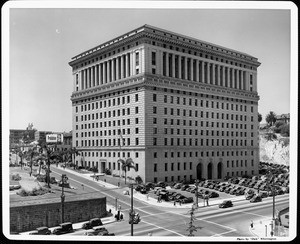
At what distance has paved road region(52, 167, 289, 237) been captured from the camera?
115ft

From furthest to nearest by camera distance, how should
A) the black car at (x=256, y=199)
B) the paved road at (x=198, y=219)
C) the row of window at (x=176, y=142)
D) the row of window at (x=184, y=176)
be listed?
the row of window at (x=176, y=142) < the row of window at (x=184, y=176) < the black car at (x=256, y=199) < the paved road at (x=198, y=219)

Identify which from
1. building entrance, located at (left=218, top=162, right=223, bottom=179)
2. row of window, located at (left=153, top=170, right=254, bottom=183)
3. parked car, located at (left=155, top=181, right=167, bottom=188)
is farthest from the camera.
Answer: building entrance, located at (left=218, top=162, right=223, bottom=179)

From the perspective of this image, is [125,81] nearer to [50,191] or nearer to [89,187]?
[89,187]

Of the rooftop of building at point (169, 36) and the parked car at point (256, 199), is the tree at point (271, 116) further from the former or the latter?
the parked car at point (256, 199)

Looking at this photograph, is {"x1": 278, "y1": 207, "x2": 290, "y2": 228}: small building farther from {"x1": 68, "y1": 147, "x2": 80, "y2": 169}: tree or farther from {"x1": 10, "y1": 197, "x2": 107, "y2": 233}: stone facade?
{"x1": 68, "y1": 147, "x2": 80, "y2": 169}: tree

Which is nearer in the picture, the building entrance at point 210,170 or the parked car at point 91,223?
the parked car at point 91,223

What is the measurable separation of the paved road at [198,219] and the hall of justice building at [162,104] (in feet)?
61.1

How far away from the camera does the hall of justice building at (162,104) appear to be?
6588 cm


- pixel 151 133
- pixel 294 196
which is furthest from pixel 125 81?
pixel 294 196

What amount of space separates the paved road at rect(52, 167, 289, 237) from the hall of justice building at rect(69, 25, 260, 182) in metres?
18.6

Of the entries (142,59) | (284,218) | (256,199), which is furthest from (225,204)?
(142,59)

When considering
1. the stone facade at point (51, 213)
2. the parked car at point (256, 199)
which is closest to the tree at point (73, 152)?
the stone facade at point (51, 213)

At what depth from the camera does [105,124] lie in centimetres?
7656

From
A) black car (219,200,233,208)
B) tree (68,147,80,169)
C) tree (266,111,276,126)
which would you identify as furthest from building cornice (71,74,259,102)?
black car (219,200,233,208)
